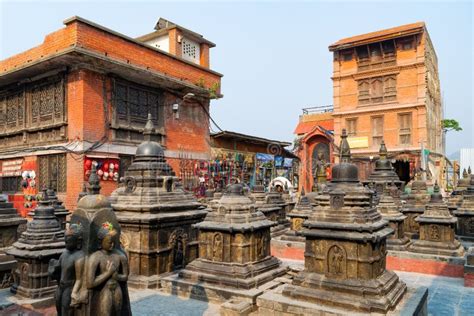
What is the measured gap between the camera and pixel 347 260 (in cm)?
724

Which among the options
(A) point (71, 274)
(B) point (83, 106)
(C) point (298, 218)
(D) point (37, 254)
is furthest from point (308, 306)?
(B) point (83, 106)

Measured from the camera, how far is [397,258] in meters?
11.9

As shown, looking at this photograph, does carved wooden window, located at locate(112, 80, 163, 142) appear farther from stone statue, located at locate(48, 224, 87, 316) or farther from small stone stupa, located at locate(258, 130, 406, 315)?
stone statue, located at locate(48, 224, 87, 316)

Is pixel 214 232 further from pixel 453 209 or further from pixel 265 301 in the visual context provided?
pixel 453 209

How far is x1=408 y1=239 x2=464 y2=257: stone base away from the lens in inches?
453

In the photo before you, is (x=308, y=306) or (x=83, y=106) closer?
(x=308, y=306)

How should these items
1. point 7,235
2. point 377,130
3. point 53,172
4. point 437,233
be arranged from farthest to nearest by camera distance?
point 377,130, point 53,172, point 437,233, point 7,235

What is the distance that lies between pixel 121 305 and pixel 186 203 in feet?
19.6

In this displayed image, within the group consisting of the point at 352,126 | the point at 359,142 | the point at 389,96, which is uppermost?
the point at 389,96

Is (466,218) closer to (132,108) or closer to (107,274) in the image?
(107,274)

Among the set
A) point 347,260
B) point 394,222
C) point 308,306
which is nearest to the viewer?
point 308,306

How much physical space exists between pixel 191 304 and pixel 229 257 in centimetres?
130

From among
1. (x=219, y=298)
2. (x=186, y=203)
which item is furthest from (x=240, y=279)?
(x=186, y=203)

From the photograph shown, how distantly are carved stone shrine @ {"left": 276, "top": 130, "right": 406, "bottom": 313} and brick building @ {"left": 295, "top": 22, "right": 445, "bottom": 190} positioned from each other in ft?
85.3
